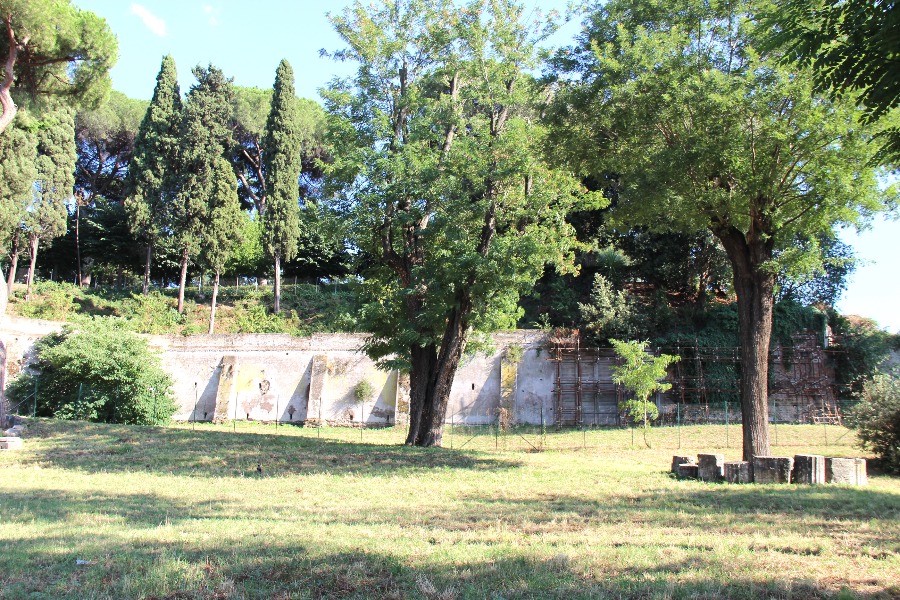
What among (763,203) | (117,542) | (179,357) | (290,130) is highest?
(290,130)

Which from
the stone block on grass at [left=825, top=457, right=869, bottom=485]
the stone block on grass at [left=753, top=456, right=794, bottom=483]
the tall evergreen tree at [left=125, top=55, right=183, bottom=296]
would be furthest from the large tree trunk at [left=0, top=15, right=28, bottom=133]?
the stone block on grass at [left=825, top=457, right=869, bottom=485]

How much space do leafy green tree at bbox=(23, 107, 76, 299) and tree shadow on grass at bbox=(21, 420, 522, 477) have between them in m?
20.2

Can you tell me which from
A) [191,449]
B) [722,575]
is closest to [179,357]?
[191,449]

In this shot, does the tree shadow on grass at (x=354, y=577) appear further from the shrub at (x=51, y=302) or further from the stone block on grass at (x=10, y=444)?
the shrub at (x=51, y=302)

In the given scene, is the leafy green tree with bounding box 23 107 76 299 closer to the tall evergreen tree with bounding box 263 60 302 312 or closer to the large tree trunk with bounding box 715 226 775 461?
the tall evergreen tree with bounding box 263 60 302 312

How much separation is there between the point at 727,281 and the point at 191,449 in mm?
23513

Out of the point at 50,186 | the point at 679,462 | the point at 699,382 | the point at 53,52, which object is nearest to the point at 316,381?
the point at 53,52

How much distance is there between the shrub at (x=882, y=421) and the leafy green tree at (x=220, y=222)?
86.7 feet

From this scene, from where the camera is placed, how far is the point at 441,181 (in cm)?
1391

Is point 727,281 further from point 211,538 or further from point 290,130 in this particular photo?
point 211,538

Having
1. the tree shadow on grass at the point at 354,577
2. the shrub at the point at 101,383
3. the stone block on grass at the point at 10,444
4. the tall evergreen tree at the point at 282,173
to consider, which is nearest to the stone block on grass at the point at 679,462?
the tree shadow on grass at the point at 354,577

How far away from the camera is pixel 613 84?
37.8 feet

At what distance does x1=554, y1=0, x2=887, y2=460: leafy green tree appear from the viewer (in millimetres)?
10406

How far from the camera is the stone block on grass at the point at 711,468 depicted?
33.7ft
